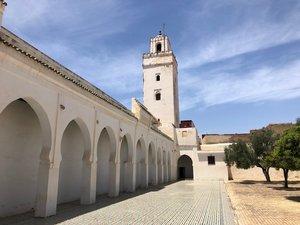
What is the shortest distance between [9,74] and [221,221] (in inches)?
306

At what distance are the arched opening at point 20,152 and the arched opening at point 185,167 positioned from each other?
30.3 metres

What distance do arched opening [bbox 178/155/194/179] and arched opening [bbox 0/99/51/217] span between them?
30.3m

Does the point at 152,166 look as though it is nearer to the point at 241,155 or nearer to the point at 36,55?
the point at 241,155

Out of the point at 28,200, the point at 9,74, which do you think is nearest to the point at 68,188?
the point at 28,200

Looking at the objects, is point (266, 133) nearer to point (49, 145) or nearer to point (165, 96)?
point (165, 96)

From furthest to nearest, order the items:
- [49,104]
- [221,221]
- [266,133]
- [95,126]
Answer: [266,133] → [95,126] → [49,104] → [221,221]

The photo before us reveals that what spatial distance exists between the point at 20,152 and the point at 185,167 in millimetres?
31564

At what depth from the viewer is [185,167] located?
1597 inches

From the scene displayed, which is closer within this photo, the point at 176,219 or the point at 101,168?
the point at 176,219

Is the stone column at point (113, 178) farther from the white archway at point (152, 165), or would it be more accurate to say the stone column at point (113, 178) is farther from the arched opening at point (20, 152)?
the white archway at point (152, 165)

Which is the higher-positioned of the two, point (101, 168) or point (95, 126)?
point (95, 126)

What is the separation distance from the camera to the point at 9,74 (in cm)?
858

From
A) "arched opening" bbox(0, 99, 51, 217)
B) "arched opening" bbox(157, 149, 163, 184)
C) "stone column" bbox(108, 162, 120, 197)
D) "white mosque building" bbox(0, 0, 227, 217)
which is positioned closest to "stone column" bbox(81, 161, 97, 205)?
"white mosque building" bbox(0, 0, 227, 217)

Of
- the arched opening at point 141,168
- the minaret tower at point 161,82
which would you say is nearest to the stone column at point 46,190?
the arched opening at point 141,168
